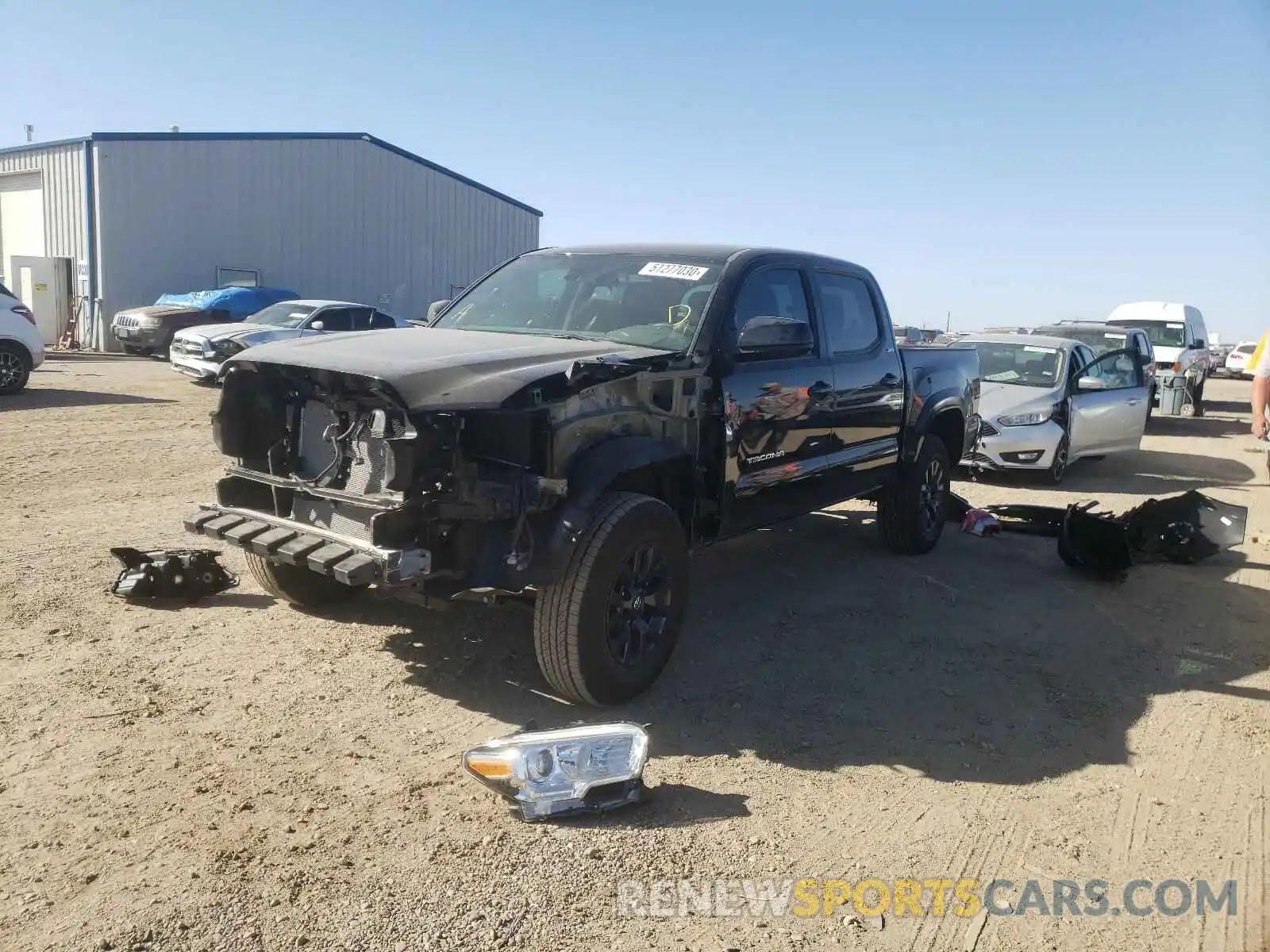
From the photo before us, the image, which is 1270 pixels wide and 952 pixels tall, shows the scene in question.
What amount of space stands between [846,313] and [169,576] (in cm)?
421

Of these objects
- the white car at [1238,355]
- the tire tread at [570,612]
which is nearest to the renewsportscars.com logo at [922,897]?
the tire tread at [570,612]

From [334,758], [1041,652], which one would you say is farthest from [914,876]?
[1041,652]

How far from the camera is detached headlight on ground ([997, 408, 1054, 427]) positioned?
35.1 ft

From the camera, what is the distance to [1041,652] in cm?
533

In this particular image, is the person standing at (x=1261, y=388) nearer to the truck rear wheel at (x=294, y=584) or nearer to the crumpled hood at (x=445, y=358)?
the crumpled hood at (x=445, y=358)

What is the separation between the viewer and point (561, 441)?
3.96 meters

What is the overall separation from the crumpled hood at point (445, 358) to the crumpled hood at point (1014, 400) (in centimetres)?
724

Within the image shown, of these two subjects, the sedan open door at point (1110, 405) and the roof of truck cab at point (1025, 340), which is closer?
the sedan open door at point (1110, 405)

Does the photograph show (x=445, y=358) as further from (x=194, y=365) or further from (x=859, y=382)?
(x=194, y=365)

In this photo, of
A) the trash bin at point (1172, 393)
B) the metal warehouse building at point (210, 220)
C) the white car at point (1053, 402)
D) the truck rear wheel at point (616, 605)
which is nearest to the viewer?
the truck rear wheel at point (616, 605)

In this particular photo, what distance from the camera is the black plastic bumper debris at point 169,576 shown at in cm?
526

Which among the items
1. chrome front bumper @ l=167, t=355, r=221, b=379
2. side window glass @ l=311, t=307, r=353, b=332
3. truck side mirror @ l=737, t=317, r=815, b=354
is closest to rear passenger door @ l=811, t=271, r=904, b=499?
truck side mirror @ l=737, t=317, r=815, b=354

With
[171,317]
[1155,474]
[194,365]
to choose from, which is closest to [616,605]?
[1155,474]

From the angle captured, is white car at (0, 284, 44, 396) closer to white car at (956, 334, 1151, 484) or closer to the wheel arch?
white car at (956, 334, 1151, 484)
